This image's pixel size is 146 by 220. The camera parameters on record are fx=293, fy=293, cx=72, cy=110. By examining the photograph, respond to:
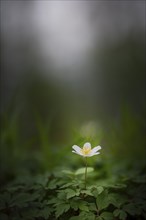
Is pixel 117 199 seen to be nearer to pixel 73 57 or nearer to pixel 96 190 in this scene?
pixel 96 190

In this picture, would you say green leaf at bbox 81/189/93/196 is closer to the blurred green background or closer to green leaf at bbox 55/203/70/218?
green leaf at bbox 55/203/70/218

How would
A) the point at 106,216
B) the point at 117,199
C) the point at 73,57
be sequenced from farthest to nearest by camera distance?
the point at 73,57 < the point at 117,199 < the point at 106,216

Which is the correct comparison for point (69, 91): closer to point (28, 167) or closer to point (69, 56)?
point (69, 56)

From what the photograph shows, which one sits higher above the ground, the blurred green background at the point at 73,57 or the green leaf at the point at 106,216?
the blurred green background at the point at 73,57

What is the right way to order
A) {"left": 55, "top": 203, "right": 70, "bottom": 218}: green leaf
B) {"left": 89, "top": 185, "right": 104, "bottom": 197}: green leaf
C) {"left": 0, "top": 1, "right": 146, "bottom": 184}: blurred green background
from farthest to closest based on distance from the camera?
{"left": 0, "top": 1, "right": 146, "bottom": 184}: blurred green background < {"left": 89, "top": 185, "right": 104, "bottom": 197}: green leaf < {"left": 55, "top": 203, "right": 70, "bottom": 218}: green leaf

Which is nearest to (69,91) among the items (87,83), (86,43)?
(87,83)

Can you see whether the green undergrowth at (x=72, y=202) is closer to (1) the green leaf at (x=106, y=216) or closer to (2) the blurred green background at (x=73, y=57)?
(1) the green leaf at (x=106, y=216)

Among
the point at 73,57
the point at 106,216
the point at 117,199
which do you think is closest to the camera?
the point at 106,216

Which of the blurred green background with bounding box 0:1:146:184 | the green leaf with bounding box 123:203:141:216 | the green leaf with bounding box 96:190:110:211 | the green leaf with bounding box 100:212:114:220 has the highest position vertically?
the blurred green background with bounding box 0:1:146:184

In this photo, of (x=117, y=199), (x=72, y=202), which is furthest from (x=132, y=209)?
(x=72, y=202)

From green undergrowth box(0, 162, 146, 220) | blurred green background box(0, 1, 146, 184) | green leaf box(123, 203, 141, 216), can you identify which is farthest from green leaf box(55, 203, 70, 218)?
blurred green background box(0, 1, 146, 184)

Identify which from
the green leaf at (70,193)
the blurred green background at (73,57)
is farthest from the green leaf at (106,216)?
the blurred green background at (73,57)
